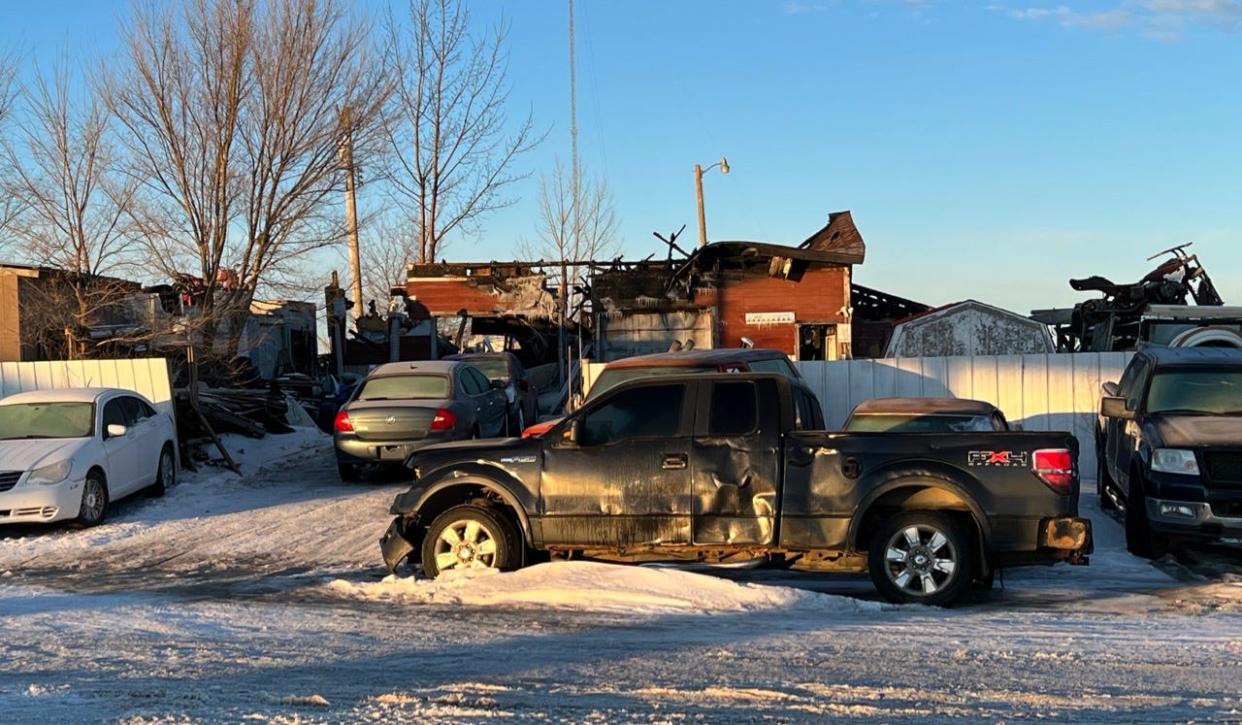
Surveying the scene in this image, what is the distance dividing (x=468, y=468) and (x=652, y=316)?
54.9 ft

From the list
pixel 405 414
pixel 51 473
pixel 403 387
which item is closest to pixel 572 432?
pixel 51 473

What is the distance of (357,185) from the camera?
60.5 ft

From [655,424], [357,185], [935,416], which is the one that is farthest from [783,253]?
[655,424]

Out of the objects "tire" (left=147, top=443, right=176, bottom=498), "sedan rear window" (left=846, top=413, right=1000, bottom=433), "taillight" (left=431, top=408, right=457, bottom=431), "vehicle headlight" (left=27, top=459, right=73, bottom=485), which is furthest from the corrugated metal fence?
"sedan rear window" (left=846, top=413, right=1000, bottom=433)

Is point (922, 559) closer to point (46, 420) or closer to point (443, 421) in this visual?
point (443, 421)

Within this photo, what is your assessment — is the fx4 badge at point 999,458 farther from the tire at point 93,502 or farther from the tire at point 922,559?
the tire at point 93,502

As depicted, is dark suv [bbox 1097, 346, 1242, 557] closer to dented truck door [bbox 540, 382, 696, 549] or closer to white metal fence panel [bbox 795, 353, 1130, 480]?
white metal fence panel [bbox 795, 353, 1130, 480]

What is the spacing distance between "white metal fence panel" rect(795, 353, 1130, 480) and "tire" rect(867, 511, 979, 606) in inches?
320

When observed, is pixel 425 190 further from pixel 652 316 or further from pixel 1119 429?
pixel 1119 429

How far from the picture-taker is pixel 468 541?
862 cm

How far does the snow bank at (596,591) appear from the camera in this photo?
25.0ft

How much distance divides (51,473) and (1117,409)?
10834 mm

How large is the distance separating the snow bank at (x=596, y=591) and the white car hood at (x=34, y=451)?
4.83 m

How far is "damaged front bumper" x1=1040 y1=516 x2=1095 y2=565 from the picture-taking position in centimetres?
745
